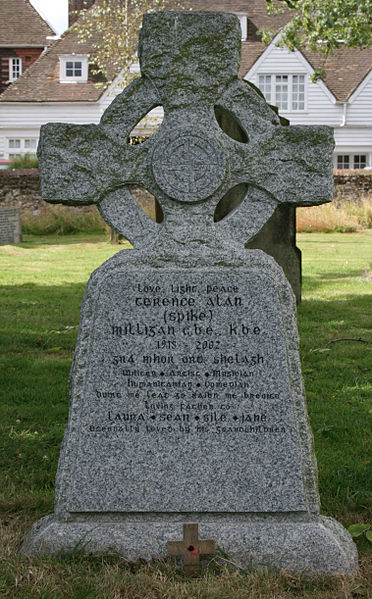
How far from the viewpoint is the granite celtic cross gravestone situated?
361 centimetres

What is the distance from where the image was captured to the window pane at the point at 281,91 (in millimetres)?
35125

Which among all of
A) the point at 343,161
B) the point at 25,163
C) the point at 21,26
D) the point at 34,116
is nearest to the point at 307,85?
the point at 343,161

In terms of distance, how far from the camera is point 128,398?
11.9 feet

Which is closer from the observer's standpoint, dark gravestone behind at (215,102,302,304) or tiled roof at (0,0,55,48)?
dark gravestone behind at (215,102,302,304)

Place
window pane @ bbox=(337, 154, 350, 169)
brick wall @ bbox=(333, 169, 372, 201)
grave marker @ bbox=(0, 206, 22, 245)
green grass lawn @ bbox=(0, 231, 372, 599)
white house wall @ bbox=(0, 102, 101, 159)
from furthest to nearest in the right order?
Result: window pane @ bbox=(337, 154, 350, 169) < white house wall @ bbox=(0, 102, 101, 159) < brick wall @ bbox=(333, 169, 372, 201) < grave marker @ bbox=(0, 206, 22, 245) < green grass lawn @ bbox=(0, 231, 372, 599)

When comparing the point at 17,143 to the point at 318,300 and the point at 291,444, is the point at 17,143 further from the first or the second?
the point at 291,444

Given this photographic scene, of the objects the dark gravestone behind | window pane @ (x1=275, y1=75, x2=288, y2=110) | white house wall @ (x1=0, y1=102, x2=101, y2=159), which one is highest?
window pane @ (x1=275, y1=75, x2=288, y2=110)

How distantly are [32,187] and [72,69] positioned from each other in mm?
12506

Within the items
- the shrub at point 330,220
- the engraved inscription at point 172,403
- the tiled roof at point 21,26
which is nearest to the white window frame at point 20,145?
the tiled roof at point 21,26

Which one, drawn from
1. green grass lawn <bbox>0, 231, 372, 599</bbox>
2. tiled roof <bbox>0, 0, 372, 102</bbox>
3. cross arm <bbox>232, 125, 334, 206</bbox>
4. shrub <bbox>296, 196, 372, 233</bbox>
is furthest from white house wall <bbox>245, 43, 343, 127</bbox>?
cross arm <bbox>232, 125, 334, 206</bbox>

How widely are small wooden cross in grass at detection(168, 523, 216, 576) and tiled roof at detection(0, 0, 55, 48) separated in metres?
40.9

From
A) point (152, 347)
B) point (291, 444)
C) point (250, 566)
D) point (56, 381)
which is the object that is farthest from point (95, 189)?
point (56, 381)

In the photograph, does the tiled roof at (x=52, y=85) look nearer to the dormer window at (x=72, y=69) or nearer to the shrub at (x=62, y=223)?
the dormer window at (x=72, y=69)

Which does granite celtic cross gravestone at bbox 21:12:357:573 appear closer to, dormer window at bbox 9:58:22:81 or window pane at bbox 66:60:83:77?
window pane at bbox 66:60:83:77
